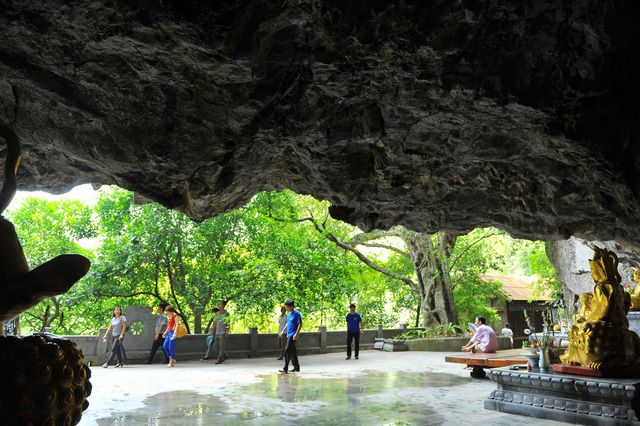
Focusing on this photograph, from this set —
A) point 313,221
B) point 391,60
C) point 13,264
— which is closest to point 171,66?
point 391,60

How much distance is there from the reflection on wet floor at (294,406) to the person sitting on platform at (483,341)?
1.63 meters

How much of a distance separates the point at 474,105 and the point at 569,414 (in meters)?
4.49

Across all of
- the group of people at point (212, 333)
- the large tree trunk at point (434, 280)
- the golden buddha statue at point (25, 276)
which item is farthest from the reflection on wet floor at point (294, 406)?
the large tree trunk at point (434, 280)

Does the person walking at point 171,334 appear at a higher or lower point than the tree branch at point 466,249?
lower

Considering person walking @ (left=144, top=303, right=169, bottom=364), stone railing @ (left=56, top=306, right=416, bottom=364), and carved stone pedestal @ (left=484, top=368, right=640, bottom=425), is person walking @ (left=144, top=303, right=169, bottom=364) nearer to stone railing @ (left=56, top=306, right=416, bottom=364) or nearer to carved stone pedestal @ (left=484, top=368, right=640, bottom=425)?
stone railing @ (left=56, top=306, right=416, bottom=364)

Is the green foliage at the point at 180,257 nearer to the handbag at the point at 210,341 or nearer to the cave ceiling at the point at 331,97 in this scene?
the handbag at the point at 210,341

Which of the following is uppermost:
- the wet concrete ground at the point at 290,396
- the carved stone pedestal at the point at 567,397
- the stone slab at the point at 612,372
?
the stone slab at the point at 612,372

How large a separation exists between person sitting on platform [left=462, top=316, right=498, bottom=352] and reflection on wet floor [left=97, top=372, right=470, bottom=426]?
1.63m

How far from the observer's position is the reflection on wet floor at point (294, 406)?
19.4 ft

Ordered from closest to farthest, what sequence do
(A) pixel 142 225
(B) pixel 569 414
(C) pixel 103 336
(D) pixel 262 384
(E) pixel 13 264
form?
1. (E) pixel 13 264
2. (B) pixel 569 414
3. (D) pixel 262 384
4. (C) pixel 103 336
5. (A) pixel 142 225

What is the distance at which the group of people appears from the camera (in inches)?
405

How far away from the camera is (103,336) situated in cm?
1206

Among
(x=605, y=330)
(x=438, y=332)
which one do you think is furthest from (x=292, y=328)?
(x=438, y=332)

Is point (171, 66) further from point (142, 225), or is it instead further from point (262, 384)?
point (142, 225)
